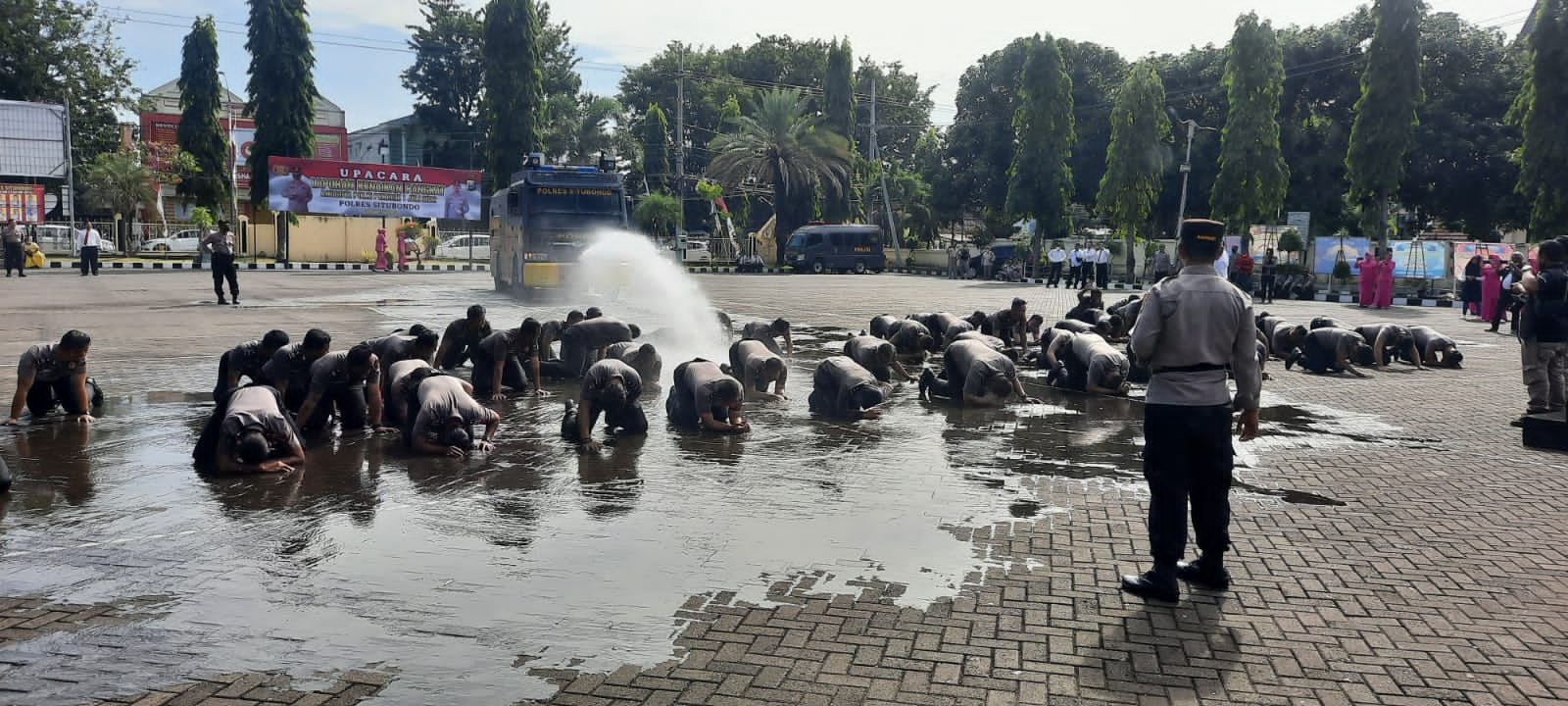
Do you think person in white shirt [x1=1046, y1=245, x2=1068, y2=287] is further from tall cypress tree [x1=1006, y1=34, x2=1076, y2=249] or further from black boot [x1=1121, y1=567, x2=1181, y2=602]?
black boot [x1=1121, y1=567, x2=1181, y2=602]

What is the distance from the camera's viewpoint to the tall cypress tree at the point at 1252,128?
37969 mm

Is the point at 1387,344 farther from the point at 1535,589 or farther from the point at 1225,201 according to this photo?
the point at 1225,201

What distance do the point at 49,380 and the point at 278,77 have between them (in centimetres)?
4661

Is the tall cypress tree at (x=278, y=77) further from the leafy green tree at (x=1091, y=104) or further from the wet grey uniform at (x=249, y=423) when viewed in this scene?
the wet grey uniform at (x=249, y=423)

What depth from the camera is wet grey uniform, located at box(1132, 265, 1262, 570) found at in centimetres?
531

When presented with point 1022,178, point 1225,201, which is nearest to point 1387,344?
point 1225,201

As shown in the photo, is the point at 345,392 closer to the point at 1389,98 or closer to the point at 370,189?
the point at 1389,98

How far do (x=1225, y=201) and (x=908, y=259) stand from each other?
22700mm

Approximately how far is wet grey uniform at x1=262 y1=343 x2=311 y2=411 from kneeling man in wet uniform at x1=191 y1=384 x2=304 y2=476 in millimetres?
1124

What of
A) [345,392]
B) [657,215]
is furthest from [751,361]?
[657,215]

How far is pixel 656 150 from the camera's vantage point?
225 feet

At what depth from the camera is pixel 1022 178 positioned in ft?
153

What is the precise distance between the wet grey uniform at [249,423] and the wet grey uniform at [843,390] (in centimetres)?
472

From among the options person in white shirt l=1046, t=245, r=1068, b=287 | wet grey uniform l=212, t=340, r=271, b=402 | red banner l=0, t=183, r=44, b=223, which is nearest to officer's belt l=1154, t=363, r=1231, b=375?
wet grey uniform l=212, t=340, r=271, b=402
